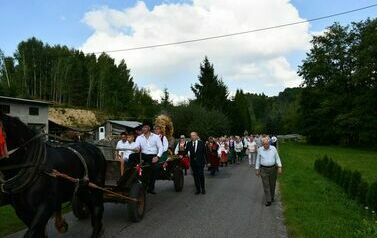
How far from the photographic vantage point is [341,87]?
66750 mm

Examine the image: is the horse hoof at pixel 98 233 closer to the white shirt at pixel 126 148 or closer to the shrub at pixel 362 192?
the white shirt at pixel 126 148

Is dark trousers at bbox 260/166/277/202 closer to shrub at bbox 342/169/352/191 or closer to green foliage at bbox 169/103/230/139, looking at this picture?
shrub at bbox 342/169/352/191

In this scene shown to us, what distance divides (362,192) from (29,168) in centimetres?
1055

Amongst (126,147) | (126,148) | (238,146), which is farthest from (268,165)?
(238,146)

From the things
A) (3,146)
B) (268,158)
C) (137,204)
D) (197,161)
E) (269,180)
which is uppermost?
(3,146)

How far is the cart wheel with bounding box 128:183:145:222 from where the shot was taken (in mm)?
9945

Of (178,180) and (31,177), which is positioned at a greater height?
(31,177)

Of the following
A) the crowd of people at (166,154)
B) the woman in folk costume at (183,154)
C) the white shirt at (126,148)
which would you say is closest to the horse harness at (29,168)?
the crowd of people at (166,154)

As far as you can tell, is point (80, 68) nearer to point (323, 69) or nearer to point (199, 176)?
point (323, 69)

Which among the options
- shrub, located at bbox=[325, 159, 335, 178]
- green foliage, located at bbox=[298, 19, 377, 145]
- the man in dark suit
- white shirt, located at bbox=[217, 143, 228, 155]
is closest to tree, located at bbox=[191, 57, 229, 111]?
green foliage, located at bbox=[298, 19, 377, 145]

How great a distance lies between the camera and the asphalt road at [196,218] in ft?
29.7

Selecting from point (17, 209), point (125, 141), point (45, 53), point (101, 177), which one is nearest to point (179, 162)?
point (125, 141)

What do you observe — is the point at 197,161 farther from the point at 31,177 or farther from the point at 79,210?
the point at 31,177

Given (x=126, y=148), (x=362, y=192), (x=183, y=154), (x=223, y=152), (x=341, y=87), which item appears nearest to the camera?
(x=126, y=148)
